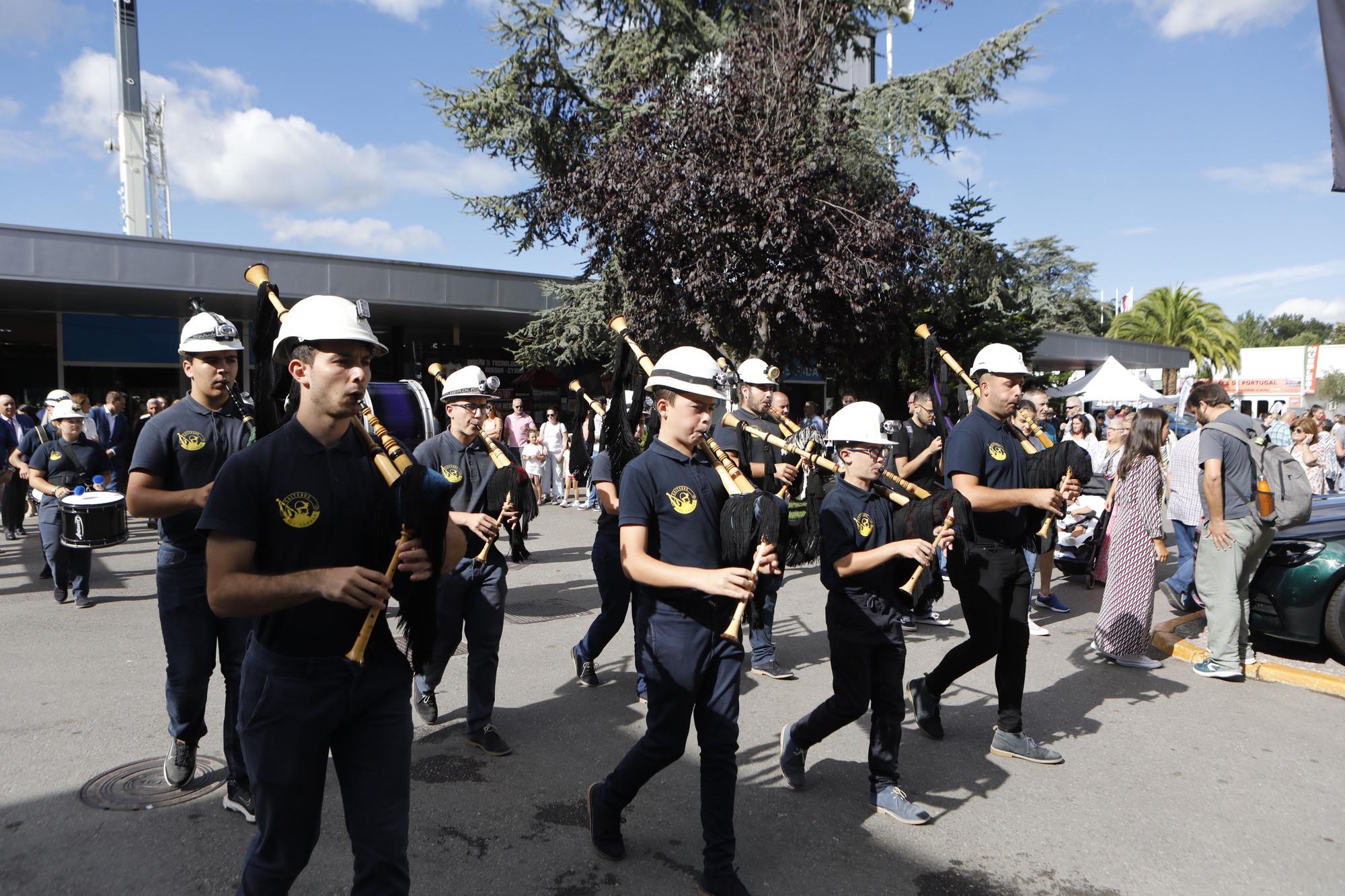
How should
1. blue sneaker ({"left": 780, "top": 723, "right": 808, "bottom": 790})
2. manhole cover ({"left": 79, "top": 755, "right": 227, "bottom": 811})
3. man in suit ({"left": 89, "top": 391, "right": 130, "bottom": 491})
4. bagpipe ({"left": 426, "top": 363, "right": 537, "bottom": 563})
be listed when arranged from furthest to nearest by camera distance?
1. man in suit ({"left": 89, "top": 391, "right": 130, "bottom": 491})
2. bagpipe ({"left": 426, "top": 363, "right": 537, "bottom": 563})
3. blue sneaker ({"left": 780, "top": 723, "right": 808, "bottom": 790})
4. manhole cover ({"left": 79, "top": 755, "right": 227, "bottom": 811})

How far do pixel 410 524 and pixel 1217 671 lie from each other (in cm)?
598

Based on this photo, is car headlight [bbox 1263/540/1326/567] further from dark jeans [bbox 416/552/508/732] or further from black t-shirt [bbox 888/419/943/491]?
dark jeans [bbox 416/552/508/732]

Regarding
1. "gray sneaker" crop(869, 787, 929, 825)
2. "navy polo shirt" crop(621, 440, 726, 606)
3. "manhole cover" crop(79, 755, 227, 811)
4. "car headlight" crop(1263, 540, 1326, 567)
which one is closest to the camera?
"navy polo shirt" crop(621, 440, 726, 606)

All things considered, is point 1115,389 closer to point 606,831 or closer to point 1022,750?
point 1022,750

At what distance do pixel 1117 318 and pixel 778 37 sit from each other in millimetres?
38535

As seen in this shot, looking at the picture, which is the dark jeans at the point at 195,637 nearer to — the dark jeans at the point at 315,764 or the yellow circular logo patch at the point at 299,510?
the dark jeans at the point at 315,764

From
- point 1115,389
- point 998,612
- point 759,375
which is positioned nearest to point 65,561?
point 759,375

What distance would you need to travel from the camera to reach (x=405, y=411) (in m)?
11.2

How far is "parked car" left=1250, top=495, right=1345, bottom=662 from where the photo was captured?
642 cm

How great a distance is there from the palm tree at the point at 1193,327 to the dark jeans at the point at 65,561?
4456cm

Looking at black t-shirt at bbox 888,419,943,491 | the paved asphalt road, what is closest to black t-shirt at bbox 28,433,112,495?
the paved asphalt road

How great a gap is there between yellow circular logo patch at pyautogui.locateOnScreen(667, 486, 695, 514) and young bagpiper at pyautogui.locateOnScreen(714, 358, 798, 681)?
237 cm

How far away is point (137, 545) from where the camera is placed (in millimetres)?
11914

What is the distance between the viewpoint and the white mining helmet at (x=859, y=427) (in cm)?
394
